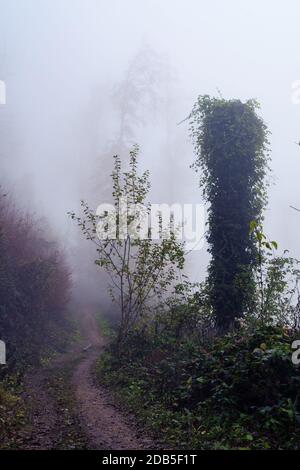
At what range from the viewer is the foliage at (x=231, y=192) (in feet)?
46.3

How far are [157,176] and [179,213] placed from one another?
22.7 ft

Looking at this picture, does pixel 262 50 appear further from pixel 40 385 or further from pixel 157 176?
pixel 40 385

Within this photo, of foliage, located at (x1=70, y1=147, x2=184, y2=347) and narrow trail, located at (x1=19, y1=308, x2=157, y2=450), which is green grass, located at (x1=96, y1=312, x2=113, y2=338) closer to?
narrow trail, located at (x1=19, y1=308, x2=157, y2=450)

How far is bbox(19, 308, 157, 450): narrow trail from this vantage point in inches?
288

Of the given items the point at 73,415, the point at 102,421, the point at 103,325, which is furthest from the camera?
the point at 103,325

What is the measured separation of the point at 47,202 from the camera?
43.9 metres

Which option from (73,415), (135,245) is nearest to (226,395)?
(73,415)

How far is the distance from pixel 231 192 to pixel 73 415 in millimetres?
8619

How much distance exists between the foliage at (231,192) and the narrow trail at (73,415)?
4.91 meters

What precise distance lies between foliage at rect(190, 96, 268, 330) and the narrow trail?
16.1 ft

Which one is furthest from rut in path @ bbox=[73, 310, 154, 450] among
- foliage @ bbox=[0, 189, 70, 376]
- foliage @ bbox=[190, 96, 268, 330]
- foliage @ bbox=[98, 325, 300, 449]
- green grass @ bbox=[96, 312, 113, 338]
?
green grass @ bbox=[96, 312, 113, 338]

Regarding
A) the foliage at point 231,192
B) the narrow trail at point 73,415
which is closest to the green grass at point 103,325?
the narrow trail at point 73,415

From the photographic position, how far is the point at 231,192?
1451 centimetres

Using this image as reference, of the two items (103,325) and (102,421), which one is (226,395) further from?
(103,325)
